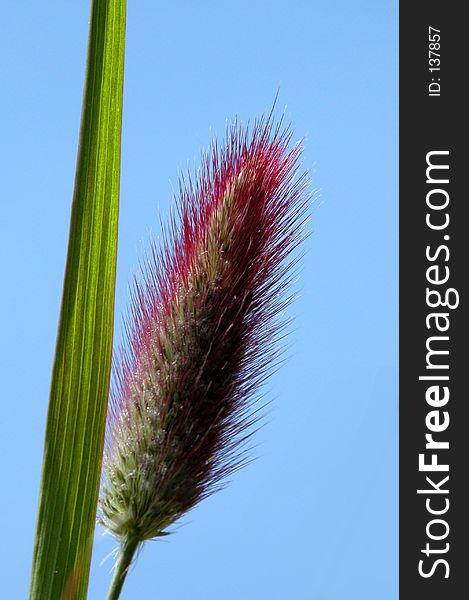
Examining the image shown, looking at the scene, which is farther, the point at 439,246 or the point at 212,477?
the point at 439,246

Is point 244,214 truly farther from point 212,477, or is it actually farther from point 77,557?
point 77,557

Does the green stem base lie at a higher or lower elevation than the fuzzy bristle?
lower

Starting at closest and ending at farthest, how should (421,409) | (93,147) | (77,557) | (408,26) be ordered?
1. (77,557)
2. (93,147)
3. (421,409)
4. (408,26)

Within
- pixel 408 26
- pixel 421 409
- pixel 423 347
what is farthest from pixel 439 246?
pixel 408 26

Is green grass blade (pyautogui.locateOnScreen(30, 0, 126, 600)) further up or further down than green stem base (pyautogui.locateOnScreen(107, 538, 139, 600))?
further up

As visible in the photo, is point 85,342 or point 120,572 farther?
point 85,342

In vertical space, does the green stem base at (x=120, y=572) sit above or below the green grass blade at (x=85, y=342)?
below

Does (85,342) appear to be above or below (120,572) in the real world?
above

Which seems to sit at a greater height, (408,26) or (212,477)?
(408,26)
